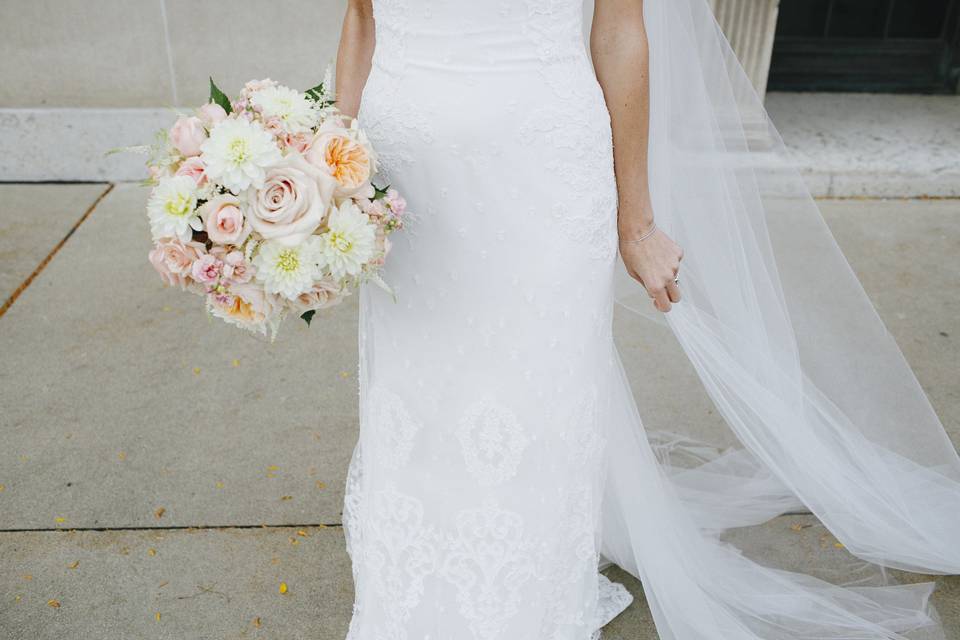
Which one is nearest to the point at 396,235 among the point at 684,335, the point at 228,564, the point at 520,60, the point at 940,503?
the point at 520,60

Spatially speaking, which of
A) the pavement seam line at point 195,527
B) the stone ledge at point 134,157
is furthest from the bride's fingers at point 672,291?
the stone ledge at point 134,157

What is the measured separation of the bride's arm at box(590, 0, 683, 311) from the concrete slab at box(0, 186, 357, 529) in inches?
58.7

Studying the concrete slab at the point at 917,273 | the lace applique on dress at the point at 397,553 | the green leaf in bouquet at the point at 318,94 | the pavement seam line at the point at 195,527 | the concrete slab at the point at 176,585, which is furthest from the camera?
the concrete slab at the point at 917,273

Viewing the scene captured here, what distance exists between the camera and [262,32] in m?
5.34

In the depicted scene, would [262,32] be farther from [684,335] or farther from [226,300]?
[226,300]

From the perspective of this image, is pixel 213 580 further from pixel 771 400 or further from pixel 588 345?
pixel 771 400

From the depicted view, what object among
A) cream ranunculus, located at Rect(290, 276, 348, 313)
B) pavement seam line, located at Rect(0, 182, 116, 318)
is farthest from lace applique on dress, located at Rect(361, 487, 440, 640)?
pavement seam line, located at Rect(0, 182, 116, 318)

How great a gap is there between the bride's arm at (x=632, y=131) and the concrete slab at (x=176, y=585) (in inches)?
53.1

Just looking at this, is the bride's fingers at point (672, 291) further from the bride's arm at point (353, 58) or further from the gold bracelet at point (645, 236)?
the bride's arm at point (353, 58)

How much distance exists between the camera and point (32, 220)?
4914 millimetres

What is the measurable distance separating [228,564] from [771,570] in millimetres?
1634

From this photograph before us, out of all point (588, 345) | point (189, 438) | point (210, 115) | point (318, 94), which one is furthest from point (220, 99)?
point (189, 438)

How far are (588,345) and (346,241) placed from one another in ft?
2.24

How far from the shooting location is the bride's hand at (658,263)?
189 centimetres
